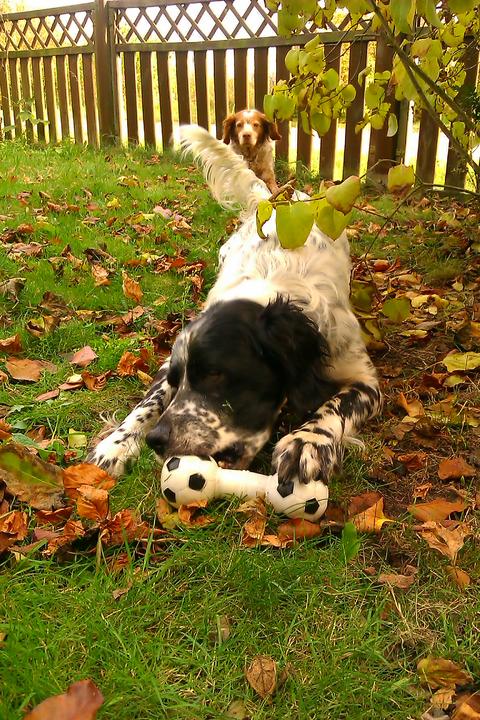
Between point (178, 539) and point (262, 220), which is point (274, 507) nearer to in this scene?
point (178, 539)

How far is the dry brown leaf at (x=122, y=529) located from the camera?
5.99 ft

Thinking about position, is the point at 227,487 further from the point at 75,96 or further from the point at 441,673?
the point at 75,96

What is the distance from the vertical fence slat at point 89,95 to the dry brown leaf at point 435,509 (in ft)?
29.7

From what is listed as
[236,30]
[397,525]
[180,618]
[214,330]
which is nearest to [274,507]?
[397,525]

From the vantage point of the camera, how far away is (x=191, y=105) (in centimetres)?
880

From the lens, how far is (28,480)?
6.75ft

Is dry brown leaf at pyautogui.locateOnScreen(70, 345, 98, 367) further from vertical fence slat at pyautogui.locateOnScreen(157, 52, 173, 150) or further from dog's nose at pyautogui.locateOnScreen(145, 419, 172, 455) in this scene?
vertical fence slat at pyautogui.locateOnScreen(157, 52, 173, 150)

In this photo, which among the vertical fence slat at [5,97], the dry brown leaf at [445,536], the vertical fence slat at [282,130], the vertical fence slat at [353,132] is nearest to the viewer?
the dry brown leaf at [445,536]

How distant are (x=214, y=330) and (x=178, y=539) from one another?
90cm

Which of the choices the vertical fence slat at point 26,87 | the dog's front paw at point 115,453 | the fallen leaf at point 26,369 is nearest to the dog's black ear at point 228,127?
the vertical fence slat at point 26,87

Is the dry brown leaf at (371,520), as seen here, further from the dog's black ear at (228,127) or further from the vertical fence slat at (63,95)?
the vertical fence slat at (63,95)

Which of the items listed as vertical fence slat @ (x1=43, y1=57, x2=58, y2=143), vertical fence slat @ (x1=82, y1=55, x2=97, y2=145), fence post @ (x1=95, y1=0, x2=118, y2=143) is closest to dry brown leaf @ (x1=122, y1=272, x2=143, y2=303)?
fence post @ (x1=95, y1=0, x2=118, y2=143)

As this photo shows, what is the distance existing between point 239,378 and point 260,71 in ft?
21.4

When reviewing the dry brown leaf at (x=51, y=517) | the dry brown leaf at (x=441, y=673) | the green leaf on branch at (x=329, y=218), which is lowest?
the dry brown leaf at (x=51, y=517)
